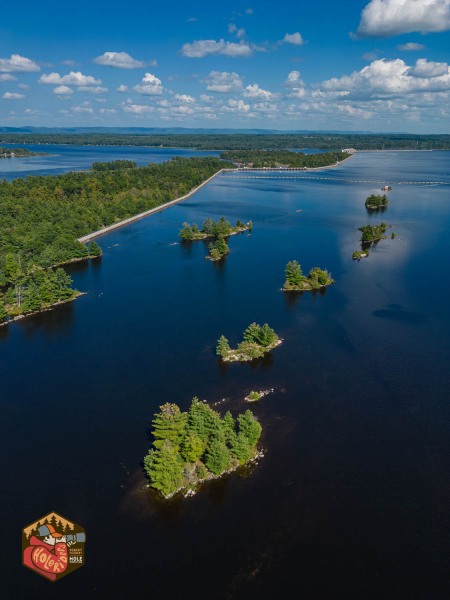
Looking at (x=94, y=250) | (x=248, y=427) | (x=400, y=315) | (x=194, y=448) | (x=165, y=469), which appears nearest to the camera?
(x=165, y=469)

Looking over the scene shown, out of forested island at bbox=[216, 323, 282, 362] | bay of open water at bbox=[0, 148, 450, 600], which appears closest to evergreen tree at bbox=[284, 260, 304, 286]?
bay of open water at bbox=[0, 148, 450, 600]

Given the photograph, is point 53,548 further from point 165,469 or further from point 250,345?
point 250,345

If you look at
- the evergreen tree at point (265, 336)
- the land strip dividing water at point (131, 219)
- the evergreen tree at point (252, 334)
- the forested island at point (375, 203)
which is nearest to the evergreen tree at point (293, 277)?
the evergreen tree at point (265, 336)

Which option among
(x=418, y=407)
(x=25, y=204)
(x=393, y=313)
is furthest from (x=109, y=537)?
(x=25, y=204)

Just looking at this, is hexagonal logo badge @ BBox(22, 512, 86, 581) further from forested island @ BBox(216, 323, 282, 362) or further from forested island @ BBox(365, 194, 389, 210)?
forested island @ BBox(365, 194, 389, 210)

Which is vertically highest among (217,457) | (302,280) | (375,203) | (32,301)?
(375,203)

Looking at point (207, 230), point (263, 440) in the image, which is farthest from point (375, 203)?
point (263, 440)
